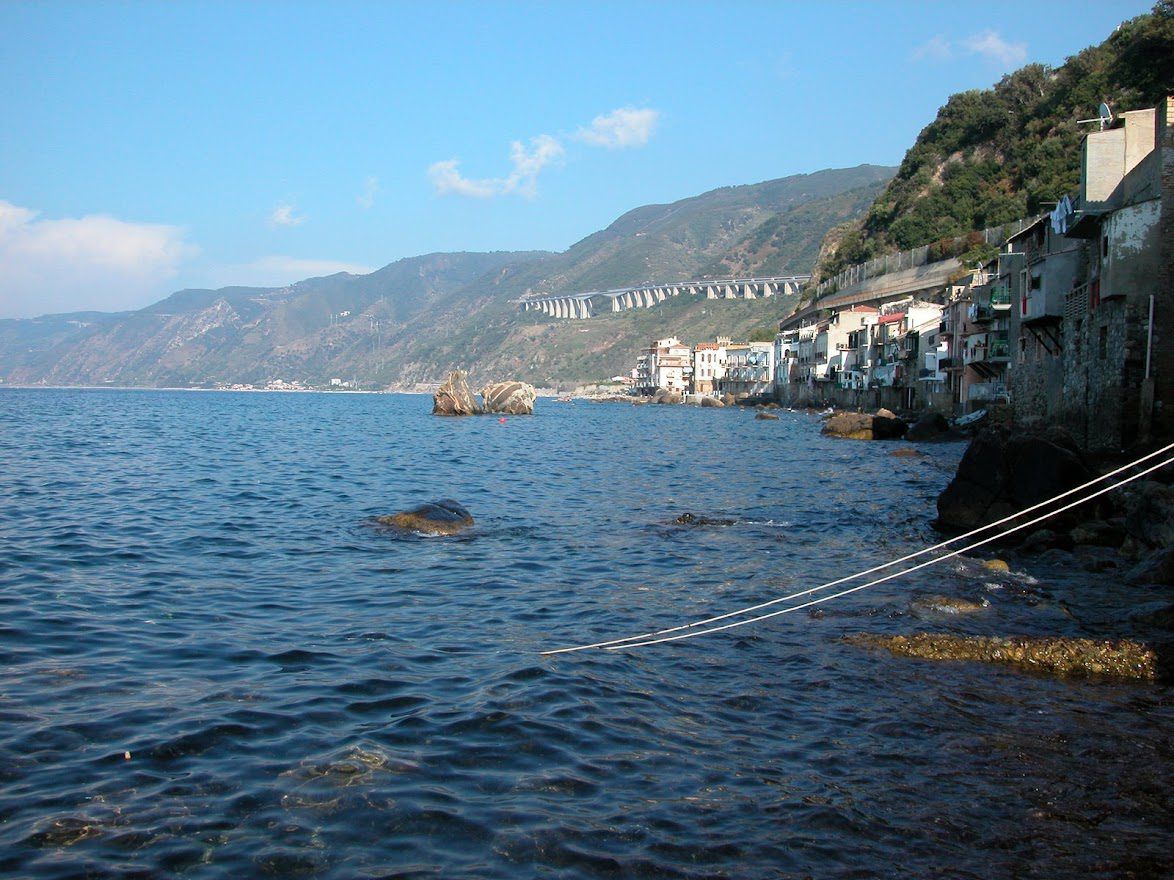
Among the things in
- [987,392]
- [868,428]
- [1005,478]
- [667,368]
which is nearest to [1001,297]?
[987,392]

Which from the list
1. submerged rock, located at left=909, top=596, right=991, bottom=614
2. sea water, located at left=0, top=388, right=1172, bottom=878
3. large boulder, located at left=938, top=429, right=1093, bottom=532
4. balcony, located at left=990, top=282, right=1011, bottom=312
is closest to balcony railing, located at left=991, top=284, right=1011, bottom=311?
balcony, located at left=990, top=282, right=1011, bottom=312

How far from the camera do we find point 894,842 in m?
6.36

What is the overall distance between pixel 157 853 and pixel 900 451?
139 ft

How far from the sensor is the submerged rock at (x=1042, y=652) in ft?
33.6

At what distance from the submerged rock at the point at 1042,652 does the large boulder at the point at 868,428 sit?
156 ft

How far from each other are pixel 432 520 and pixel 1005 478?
12.9 meters

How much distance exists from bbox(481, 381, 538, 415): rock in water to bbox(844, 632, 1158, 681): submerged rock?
93157 mm

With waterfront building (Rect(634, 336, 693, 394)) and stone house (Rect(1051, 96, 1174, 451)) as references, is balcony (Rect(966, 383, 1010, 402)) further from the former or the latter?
waterfront building (Rect(634, 336, 693, 394))

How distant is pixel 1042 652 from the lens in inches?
416

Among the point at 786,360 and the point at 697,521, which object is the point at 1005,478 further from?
the point at 786,360

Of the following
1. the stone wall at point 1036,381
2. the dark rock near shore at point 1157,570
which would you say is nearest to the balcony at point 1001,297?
the stone wall at point 1036,381

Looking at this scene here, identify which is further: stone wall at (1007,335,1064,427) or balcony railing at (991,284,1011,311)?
balcony railing at (991,284,1011,311)

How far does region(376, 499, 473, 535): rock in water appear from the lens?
19.8 metres

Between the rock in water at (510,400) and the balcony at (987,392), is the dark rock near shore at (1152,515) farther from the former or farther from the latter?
the rock in water at (510,400)
